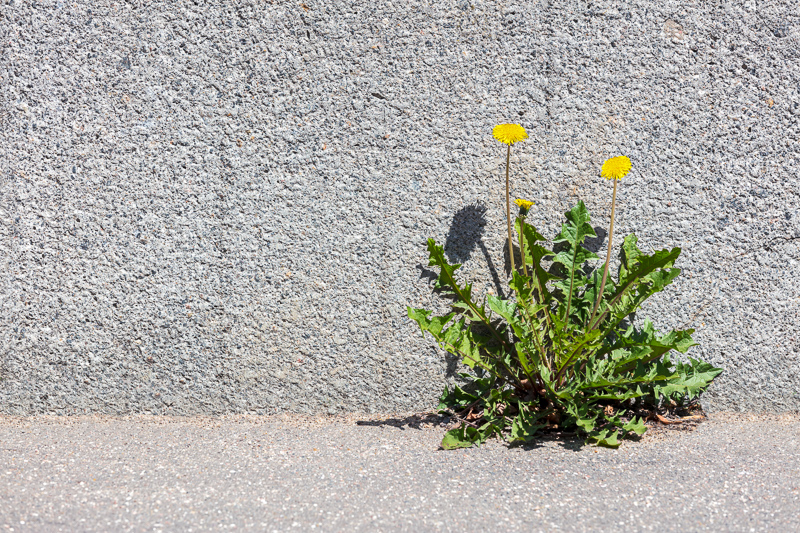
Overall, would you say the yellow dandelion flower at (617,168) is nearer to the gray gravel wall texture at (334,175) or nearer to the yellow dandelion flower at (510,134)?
the gray gravel wall texture at (334,175)

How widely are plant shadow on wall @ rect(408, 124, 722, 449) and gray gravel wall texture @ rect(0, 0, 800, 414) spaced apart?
0.43 feet

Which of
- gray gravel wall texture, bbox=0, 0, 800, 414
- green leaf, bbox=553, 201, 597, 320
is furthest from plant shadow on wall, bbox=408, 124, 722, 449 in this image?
gray gravel wall texture, bbox=0, 0, 800, 414

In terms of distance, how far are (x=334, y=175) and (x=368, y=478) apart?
1.28 metres

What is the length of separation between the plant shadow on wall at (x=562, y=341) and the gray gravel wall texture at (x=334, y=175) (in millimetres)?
130

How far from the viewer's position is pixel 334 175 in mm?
2469

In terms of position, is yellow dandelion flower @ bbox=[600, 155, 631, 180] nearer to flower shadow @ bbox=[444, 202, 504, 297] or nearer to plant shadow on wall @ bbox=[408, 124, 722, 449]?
plant shadow on wall @ bbox=[408, 124, 722, 449]

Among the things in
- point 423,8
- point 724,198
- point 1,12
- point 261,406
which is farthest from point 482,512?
point 1,12

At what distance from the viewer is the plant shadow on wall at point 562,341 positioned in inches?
86.9

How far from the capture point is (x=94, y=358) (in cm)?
249

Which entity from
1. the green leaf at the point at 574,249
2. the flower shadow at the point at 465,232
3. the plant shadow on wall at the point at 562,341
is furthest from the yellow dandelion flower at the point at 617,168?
the flower shadow at the point at 465,232

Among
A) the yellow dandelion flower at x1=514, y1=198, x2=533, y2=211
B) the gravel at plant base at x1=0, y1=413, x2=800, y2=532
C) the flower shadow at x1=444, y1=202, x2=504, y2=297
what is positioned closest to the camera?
the gravel at plant base at x1=0, y1=413, x2=800, y2=532

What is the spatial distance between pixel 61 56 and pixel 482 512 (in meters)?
2.52

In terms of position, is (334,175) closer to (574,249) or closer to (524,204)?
(524,204)

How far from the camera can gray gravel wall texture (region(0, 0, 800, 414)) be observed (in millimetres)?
2445
